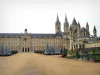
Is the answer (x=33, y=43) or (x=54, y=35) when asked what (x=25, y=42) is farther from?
(x=54, y=35)

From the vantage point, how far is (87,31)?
8694 cm

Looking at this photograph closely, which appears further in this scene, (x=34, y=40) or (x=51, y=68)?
(x=34, y=40)

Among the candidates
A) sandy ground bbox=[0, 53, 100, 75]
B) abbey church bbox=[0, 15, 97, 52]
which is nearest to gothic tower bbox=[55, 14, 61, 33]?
abbey church bbox=[0, 15, 97, 52]

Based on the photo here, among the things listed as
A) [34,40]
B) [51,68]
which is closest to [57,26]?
[34,40]

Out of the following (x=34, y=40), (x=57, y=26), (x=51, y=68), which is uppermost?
(x=57, y=26)

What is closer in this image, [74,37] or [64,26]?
→ [74,37]

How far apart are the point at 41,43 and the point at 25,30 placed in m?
11.6

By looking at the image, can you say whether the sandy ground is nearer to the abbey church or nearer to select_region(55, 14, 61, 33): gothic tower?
the abbey church

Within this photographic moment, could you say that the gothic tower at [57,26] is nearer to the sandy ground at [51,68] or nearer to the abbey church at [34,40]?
the abbey church at [34,40]

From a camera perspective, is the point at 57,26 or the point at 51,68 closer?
the point at 51,68

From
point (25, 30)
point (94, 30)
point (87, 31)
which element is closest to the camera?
point (94, 30)

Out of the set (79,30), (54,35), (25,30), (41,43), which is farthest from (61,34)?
(79,30)

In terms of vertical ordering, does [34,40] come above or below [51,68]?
above

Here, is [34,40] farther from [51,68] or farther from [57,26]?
[51,68]
